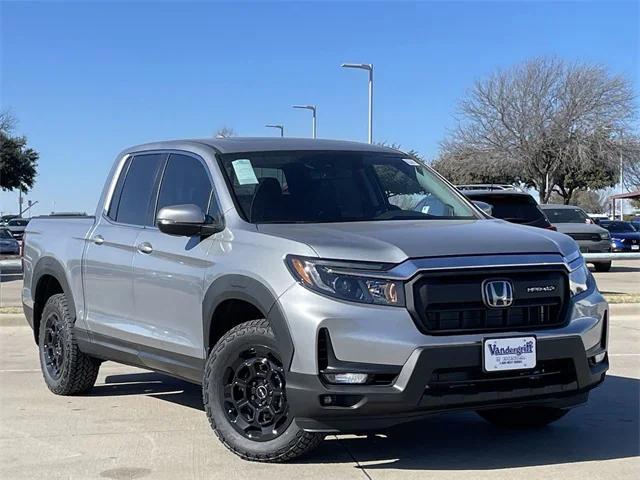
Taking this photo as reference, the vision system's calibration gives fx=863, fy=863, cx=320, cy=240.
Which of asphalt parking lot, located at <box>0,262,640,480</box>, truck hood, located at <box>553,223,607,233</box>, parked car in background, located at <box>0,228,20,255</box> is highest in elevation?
truck hood, located at <box>553,223,607,233</box>

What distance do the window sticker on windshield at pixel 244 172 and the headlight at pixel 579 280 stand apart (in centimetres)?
205

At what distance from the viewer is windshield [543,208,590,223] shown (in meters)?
22.2

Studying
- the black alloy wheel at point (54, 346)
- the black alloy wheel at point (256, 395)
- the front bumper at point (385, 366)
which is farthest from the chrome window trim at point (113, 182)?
the front bumper at point (385, 366)

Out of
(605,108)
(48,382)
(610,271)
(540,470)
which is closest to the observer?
(540,470)

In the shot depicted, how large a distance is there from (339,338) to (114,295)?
94.5 inches

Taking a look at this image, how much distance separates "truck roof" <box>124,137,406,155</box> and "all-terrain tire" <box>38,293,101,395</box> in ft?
5.20

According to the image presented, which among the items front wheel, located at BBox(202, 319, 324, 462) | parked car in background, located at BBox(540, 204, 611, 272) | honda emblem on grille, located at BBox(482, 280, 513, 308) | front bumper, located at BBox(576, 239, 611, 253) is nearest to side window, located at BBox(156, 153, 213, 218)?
front wheel, located at BBox(202, 319, 324, 462)

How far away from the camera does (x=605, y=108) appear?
44.6 m

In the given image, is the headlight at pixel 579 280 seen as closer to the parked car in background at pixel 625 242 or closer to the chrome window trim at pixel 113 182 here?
the chrome window trim at pixel 113 182

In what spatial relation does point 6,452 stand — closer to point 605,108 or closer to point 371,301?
point 371,301

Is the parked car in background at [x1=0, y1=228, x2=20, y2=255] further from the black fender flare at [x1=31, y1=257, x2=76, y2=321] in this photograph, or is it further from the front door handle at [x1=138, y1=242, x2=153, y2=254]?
the front door handle at [x1=138, y1=242, x2=153, y2=254]

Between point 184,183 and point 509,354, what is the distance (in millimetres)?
2630

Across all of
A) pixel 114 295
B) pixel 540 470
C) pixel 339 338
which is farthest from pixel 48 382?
pixel 540 470

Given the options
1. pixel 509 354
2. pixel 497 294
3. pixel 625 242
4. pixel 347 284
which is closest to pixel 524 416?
pixel 509 354
